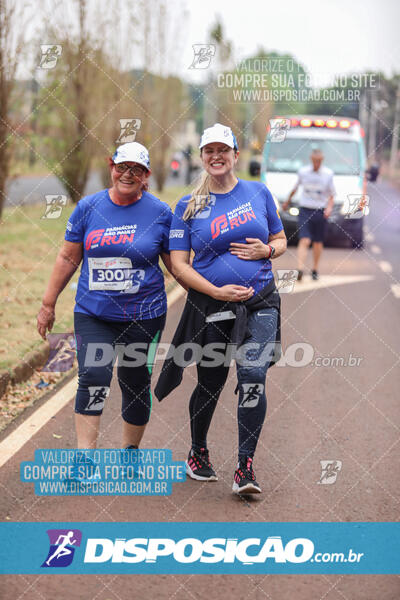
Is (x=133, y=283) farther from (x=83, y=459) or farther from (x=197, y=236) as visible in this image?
(x=83, y=459)

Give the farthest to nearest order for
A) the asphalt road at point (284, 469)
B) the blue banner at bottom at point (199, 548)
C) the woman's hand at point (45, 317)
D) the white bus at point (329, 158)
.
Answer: the white bus at point (329, 158) → the woman's hand at point (45, 317) → the blue banner at bottom at point (199, 548) → the asphalt road at point (284, 469)

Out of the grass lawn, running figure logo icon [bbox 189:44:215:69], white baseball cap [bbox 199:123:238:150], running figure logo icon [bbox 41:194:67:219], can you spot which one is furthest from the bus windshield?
white baseball cap [bbox 199:123:238:150]

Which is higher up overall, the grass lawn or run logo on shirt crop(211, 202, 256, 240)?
run logo on shirt crop(211, 202, 256, 240)

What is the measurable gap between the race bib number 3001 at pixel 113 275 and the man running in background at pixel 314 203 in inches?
297

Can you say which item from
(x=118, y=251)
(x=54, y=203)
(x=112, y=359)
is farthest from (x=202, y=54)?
(x=112, y=359)

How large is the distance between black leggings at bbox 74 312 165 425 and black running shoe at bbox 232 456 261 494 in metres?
0.65

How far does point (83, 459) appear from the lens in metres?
4.90

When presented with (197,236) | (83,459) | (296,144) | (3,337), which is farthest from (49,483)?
(296,144)

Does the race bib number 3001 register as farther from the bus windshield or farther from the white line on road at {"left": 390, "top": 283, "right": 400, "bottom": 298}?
the bus windshield

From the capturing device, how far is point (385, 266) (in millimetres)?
14594

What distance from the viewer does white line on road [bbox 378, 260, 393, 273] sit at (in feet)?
46.2

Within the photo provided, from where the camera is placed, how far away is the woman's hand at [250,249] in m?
4.74

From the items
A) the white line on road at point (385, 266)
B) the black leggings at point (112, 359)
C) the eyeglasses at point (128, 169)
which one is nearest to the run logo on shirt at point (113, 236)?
the eyeglasses at point (128, 169)

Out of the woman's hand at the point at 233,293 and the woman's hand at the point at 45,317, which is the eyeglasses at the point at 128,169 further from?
the woman's hand at the point at 45,317
